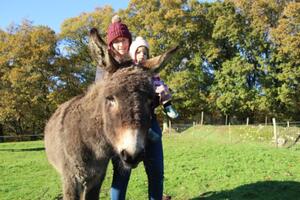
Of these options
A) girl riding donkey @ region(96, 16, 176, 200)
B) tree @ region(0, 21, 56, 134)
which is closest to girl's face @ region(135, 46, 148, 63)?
girl riding donkey @ region(96, 16, 176, 200)

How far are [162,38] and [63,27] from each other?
46.8ft

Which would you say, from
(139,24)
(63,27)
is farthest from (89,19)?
(139,24)

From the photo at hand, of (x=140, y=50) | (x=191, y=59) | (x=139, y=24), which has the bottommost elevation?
(x=140, y=50)

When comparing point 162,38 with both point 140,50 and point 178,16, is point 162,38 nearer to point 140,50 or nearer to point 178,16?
point 178,16

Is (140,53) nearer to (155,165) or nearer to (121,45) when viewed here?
(121,45)

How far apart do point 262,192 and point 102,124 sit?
4590mm

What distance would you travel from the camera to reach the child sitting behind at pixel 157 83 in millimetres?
4380

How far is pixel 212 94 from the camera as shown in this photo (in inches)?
1448

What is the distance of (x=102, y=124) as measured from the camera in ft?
13.9

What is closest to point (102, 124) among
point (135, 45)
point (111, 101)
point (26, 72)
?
point (111, 101)

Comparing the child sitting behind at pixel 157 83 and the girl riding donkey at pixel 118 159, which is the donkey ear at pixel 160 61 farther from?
the girl riding donkey at pixel 118 159

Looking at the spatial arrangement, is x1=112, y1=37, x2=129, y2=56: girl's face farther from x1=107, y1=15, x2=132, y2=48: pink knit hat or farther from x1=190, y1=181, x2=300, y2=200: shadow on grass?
x1=190, y1=181, x2=300, y2=200: shadow on grass

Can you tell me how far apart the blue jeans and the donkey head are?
1.03 m

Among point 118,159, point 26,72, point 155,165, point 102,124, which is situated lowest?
point 155,165
